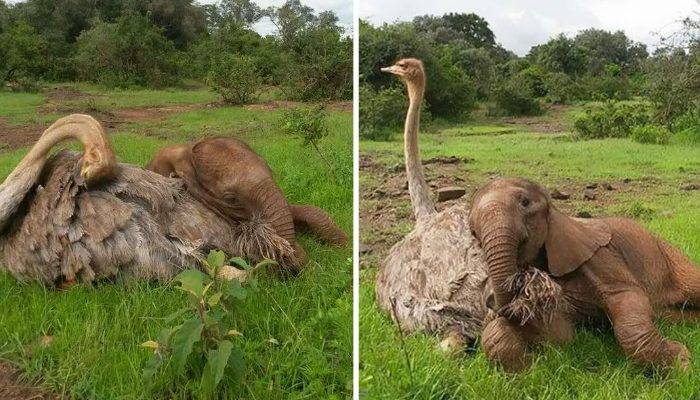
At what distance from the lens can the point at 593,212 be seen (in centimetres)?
182

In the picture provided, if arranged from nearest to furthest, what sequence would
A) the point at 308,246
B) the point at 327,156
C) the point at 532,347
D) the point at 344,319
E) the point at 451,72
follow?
the point at 532,347 < the point at 344,319 < the point at 451,72 < the point at 308,246 < the point at 327,156

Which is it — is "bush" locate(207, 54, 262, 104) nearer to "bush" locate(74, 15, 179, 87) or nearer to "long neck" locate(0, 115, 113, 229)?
"bush" locate(74, 15, 179, 87)

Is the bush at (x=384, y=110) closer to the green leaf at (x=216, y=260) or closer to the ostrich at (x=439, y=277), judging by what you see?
the ostrich at (x=439, y=277)

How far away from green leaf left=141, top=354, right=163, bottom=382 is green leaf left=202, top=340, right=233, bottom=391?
9cm

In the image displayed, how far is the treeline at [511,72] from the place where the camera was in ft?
5.86

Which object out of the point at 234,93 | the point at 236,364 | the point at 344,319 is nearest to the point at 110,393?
the point at 236,364

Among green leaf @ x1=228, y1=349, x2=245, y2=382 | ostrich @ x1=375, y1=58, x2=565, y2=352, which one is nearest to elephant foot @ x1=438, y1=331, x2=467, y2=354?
ostrich @ x1=375, y1=58, x2=565, y2=352

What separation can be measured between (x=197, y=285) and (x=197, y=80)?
65cm

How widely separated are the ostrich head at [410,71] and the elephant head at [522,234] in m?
0.34

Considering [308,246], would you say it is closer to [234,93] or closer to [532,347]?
[234,93]

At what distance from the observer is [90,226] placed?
193 centimetres

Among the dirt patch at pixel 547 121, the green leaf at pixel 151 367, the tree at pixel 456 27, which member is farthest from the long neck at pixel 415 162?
the green leaf at pixel 151 367

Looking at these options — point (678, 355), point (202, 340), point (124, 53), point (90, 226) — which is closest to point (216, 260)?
point (202, 340)

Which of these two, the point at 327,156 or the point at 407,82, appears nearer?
the point at 407,82
